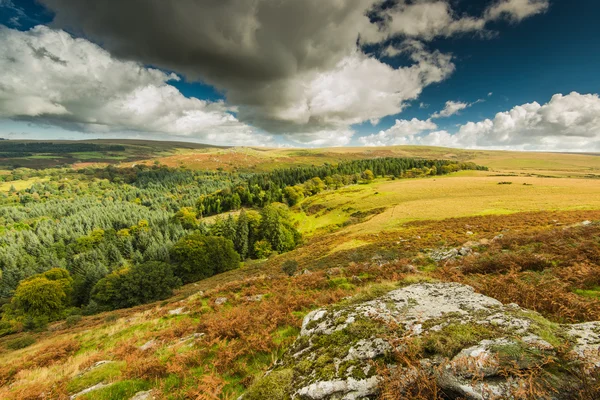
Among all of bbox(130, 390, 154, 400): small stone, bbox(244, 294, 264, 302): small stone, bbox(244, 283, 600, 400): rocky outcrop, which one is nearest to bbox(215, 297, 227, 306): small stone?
bbox(244, 294, 264, 302): small stone

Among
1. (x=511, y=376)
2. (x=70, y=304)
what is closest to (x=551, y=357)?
(x=511, y=376)

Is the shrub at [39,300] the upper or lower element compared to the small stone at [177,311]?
lower

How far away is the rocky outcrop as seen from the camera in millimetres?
3549

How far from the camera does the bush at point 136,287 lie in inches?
1737

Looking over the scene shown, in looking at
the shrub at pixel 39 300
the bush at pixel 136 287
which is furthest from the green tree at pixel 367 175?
the shrub at pixel 39 300

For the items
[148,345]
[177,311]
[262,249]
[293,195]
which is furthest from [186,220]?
[148,345]

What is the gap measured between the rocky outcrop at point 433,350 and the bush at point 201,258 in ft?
194

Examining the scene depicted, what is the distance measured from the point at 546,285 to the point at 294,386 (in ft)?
31.8

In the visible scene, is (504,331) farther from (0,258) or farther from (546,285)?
(0,258)

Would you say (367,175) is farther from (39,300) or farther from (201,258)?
(39,300)

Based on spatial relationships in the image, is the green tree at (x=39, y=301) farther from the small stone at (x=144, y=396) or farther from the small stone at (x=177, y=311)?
the small stone at (x=144, y=396)

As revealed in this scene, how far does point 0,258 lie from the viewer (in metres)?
91.2

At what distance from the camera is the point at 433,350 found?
4480mm

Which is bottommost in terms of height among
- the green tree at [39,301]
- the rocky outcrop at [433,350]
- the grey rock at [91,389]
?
the green tree at [39,301]
